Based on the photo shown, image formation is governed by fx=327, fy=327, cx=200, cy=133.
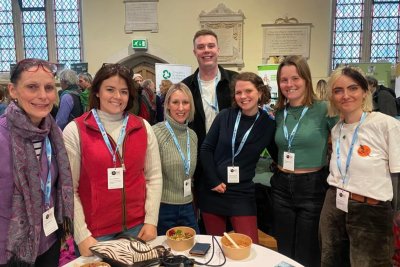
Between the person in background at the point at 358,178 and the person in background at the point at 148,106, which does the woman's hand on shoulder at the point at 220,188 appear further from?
the person in background at the point at 148,106

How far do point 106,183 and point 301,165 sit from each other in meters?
1.10

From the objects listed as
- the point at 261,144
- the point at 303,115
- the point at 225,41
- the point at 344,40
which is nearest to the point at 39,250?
the point at 261,144

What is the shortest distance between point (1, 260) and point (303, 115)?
1.68 meters

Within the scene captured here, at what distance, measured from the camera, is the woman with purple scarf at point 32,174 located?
→ 1.33m

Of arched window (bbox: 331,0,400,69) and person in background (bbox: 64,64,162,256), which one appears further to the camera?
arched window (bbox: 331,0,400,69)

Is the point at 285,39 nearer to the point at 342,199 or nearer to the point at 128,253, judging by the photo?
the point at 342,199

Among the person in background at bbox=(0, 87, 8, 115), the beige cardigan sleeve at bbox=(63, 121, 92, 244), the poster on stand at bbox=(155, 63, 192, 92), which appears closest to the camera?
the beige cardigan sleeve at bbox=(63, 121, 92, 244)

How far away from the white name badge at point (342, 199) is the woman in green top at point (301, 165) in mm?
135

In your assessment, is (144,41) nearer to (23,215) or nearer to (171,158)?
(171,158)

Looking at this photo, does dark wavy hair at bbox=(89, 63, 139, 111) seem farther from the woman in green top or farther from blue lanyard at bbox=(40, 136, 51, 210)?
the woman in green top

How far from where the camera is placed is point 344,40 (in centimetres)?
761

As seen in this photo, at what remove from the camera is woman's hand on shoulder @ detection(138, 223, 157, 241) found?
1.63 metres

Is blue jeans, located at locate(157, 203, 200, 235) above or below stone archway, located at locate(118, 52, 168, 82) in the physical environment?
below

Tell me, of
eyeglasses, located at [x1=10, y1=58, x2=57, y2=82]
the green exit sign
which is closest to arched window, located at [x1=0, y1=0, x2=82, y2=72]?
the green exit sign
